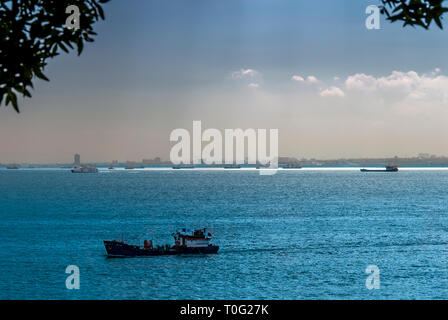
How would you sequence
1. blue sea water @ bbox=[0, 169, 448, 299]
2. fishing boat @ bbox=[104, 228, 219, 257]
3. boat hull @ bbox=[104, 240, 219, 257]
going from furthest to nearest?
fishing boat @ bbox=[104, 228, 219, 257], boat hull @ bbox=[104, 240, 219, 257], blue sea water @ bbox=[0, 169, 448, 299]

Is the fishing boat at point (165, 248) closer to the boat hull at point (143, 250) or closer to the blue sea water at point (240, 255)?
the boat hull at point (143, 250)

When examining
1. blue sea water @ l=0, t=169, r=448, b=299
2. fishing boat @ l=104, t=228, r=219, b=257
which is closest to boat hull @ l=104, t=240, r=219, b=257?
fishing boat @ l=104, t=228, r=219, b=257

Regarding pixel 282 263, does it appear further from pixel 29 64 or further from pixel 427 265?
pixel 29 64

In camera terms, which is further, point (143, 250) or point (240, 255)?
point (240, 255)

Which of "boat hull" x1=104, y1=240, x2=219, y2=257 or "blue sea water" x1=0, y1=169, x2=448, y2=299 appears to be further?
"boat hull" x1=104, y1=240, x2=219, y2=257

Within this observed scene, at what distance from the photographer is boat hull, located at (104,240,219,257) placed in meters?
69.5

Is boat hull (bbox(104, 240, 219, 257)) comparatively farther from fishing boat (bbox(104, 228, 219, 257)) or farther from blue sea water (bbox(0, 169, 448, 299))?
blue sea water (bbox(0, 169, 448, 299))

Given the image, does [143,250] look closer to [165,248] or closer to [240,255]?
[165,248]

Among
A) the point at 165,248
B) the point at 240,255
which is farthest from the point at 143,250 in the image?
the point at 240,255

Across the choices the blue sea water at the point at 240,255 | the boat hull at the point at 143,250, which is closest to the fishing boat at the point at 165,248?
the boat hull at the point at 143,250

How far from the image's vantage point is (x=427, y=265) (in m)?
64.9

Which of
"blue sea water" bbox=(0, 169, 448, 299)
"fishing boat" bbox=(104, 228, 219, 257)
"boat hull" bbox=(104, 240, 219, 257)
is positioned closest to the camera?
"blue sea water" bbox=(0, 169, 448, 299)

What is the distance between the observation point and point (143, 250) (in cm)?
7094
